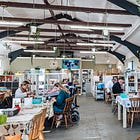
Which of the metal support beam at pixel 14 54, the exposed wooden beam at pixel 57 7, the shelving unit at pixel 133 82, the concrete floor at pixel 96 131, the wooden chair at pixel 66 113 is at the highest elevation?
the exposed wooden beam at pixel 57 7

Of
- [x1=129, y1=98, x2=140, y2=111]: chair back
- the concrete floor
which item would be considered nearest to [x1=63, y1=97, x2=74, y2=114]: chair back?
the concrete floor

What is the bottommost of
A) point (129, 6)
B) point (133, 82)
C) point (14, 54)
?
point (133, 82)

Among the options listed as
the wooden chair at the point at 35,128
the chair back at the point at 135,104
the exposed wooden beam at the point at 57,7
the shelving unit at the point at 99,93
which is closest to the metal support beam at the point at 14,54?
the shelving unit at the point at 99,93

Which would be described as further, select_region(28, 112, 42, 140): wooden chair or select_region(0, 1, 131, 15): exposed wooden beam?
select_region(0, 1, 131, 15): exposed wooden beam

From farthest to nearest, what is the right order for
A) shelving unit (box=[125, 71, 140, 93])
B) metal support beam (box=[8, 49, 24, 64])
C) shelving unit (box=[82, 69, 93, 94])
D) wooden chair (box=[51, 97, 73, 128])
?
1. shelving unit (box=[82, 69, 93, 94])
2. metal support beam (box=[8, 49, 24, 64])
3. shelving unit (box=[125, 71, 140, 93])
4. wooden chair (box=[51, 97, 73, 128])

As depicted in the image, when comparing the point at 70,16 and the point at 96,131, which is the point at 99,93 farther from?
the point at 96,131

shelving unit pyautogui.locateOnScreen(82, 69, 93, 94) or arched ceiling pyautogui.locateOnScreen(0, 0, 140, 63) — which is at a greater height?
arched ceiling pyautogui.locateOnScreen(0, 0, 140, 63)

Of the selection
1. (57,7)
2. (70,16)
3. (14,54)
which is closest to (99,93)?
(70,16)

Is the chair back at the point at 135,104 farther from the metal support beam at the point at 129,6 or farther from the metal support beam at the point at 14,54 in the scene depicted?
the metal support beam at the point at 14,54

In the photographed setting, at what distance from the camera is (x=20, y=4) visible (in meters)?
7.32

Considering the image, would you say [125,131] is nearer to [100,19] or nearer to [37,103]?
[37,103]

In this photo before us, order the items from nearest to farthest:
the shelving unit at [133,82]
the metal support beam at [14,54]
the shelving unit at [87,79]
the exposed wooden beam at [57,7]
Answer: the exposed wooden beam at [57,7], the shelving unit at [133,82], the metal support beam at [14,54], the shelving unit at [87,79]

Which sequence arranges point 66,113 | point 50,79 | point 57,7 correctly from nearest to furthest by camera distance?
point 66,113 → point 57,7 → point 50,79

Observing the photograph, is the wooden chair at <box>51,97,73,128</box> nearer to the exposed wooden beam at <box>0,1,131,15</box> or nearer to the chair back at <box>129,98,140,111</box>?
the chair back at <box>129,98,140,111</box>
